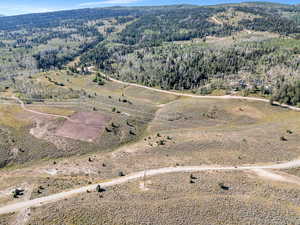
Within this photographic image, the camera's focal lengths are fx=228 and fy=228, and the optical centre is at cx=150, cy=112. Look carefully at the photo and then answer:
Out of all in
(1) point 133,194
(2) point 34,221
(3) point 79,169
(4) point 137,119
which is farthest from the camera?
(4) point 137,119

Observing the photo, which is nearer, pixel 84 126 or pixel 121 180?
pixel 121 180

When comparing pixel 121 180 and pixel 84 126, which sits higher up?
pixel 84 126

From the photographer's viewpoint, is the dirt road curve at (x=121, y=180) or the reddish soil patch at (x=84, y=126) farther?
the reddish soil patch at (x=84, y=126)

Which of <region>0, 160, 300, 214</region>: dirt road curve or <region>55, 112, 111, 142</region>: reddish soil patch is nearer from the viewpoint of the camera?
<region>0, 160, 300, 214</region>: dirt road curve

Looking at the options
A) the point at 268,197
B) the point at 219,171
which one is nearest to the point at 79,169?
the point at 219,171

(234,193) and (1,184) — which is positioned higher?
(234,193)

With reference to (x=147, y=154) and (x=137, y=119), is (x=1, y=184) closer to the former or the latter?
(x=147, y=154)

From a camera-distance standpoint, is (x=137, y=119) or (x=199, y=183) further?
(x=137, y=119)

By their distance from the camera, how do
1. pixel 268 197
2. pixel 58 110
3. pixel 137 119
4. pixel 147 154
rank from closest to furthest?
pixel 268 197
pixel 147 154
pixel 137 119
pixel 58 110
